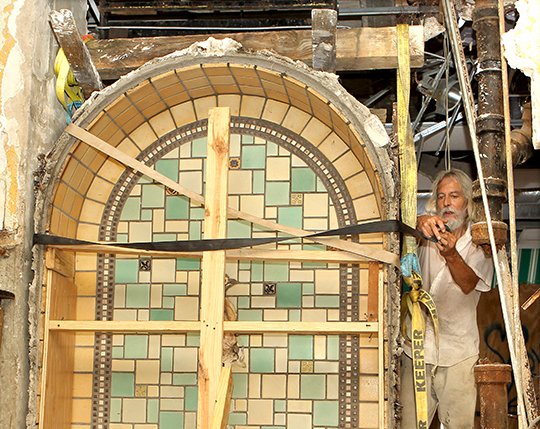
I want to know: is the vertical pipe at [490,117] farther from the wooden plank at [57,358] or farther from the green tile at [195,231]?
the wooden plank at [57,358]

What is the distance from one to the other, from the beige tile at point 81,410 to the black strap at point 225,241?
2.42ft

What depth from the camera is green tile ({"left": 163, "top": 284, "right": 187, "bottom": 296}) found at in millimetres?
4621

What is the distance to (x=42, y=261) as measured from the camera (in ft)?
14.2

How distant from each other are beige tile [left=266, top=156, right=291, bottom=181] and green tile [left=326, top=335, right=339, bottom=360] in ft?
2.45

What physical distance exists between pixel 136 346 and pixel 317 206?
1.02 m

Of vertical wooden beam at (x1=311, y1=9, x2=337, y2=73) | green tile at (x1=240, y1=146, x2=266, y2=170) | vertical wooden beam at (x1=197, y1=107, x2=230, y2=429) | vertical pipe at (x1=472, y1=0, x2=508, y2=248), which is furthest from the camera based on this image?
green tile at (x1=240, y1=146, x2=266, y2=170)

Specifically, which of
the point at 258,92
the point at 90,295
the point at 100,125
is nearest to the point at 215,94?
the point at 258,92

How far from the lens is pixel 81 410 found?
4.55 metres

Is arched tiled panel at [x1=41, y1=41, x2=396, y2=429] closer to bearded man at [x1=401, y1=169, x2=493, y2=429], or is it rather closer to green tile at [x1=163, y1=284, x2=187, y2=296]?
green tile at [x1=163, y1=284, x2=187, y2=296]

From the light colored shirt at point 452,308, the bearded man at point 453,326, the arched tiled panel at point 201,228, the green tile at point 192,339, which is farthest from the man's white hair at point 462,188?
the green tile at point 192,339

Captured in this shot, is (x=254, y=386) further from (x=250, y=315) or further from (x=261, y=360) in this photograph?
(x=250, y=315)

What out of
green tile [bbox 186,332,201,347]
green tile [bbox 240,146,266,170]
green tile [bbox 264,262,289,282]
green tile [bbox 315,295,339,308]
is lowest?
green tile [bbox 186,332,201,347]

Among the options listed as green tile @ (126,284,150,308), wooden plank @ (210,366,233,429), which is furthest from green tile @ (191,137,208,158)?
wooden plank @ (210,366,233,429)

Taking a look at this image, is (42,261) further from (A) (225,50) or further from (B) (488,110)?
(B) (488,110)
